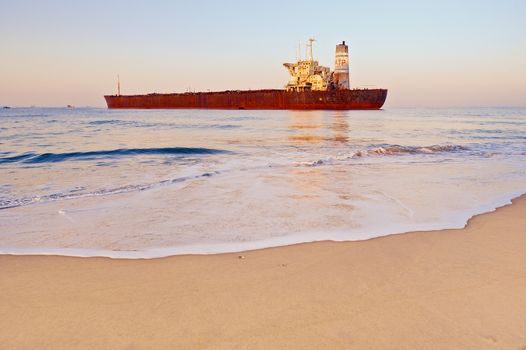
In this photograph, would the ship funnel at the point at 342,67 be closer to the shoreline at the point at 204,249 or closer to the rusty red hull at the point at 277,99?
the rusty red hull at the point at 277,99

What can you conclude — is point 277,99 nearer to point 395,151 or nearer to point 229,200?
point 395,151

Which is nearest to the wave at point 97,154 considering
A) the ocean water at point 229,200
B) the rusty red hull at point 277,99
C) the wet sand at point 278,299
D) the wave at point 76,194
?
the ocean water at point 229,200

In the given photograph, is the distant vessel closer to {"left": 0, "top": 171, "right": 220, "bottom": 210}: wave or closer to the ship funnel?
the ship funnel

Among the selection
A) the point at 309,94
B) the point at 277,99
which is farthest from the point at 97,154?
the point at 277,99

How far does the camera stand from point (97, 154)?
502 inches

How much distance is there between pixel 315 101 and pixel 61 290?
182 feet

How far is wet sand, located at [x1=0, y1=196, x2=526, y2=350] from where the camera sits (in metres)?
1.96

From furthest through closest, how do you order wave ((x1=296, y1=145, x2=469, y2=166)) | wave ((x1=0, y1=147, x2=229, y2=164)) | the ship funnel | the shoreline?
the ship funnel
wave ((x1=296, y1=145, x2=469, y2=166))
wave ((x1=0, y1=147, x2=229, y2=164))
the shoreline

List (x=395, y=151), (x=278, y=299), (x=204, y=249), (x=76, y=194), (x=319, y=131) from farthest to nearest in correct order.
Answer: (x=319, y=131), (x=395, y=151), (x=76, y=194), (x=204, y=249), (x=278, y=299)

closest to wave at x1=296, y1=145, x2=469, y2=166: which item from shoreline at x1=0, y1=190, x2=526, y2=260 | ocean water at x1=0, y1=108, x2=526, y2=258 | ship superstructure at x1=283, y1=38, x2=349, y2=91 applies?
ocean water at x1=0, y1=108, x2=526, y2=258

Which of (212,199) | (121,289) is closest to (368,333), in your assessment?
(121,289)

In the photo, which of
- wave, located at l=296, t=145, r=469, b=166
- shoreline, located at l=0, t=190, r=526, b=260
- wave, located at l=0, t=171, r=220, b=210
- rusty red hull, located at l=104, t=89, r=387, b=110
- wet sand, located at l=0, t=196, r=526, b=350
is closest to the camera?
wet sand, located at l=0, t=196, r=526, b=350

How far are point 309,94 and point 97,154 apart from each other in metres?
46.2

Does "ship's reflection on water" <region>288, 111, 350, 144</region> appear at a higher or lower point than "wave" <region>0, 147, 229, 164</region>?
higher
